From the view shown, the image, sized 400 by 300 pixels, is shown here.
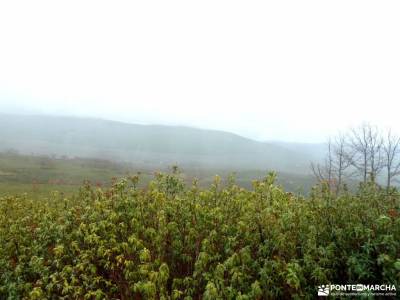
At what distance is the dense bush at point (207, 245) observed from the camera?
22.9 ft

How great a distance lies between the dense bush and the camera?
275 inches

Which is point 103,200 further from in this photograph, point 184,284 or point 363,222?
point 363,222

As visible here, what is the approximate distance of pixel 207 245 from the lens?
25.7 feet

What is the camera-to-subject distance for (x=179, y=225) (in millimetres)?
9148

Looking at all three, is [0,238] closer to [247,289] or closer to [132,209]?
[132,209]

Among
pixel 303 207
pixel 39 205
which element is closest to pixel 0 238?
pixel 39 205

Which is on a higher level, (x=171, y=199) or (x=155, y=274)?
(x=171, y=199)

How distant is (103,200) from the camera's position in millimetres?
10523

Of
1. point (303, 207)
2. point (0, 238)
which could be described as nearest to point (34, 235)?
point (0, 238)

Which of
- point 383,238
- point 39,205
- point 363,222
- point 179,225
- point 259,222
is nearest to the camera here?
point 383,238

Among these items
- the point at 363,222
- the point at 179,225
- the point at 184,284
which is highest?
the point at 363,222

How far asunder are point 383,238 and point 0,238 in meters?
9.73

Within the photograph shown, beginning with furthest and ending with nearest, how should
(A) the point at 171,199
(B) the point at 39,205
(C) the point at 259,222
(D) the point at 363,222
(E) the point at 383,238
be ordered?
(B) the point at 39,205
(A) the point at 171,199
(C) the point at 259,222
(D) the point at 363,222
(E) the point at 383,238

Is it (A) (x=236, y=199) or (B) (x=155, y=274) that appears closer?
(B) (x=155, y=274)
